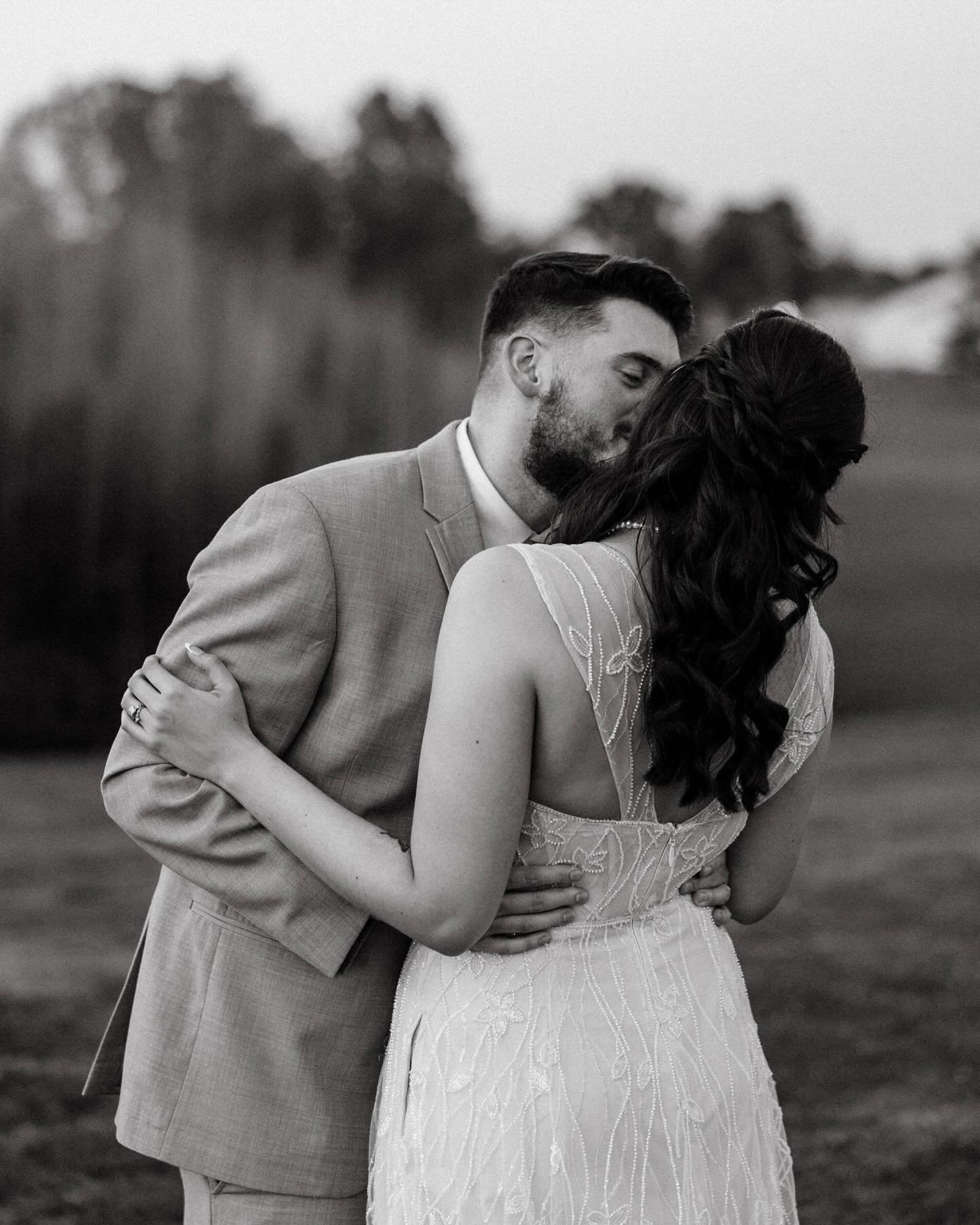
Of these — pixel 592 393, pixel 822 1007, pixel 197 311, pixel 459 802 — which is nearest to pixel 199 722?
pixel 459 802

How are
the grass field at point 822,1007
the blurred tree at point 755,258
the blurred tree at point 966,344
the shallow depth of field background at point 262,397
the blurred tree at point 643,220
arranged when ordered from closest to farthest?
1. the grass field at point 822,1007
2. the shallow depth of field background at point 262,397
3. the blurred tree at point 966,344
4. the blurred tree at point 755,258
5. the blurred tree at point 643,220

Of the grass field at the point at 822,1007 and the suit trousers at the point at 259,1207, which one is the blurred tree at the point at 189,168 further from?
the suit trousers at the point at 259,1207

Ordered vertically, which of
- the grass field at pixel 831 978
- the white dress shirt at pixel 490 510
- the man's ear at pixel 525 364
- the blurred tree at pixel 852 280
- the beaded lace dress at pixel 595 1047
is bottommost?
the grass field at pixel 831 978

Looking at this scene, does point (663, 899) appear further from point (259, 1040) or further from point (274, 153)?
point (274, 153)

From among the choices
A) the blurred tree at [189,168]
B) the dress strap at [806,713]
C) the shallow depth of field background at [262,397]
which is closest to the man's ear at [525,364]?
the dress strap at [806,713]

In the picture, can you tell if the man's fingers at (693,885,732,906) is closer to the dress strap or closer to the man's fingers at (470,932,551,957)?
the dress strap

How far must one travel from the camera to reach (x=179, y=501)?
16.6m

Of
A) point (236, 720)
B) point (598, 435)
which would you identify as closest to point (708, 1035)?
point (236, 720)

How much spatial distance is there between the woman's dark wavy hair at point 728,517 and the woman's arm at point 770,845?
255 millimetres

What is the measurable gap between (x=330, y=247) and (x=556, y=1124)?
19.5m

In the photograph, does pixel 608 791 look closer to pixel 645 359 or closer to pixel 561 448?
pixel 561 448

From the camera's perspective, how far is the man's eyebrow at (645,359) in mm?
2271

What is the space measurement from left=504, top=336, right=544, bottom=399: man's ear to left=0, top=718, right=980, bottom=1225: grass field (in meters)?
2.48

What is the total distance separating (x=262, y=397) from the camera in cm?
1728
